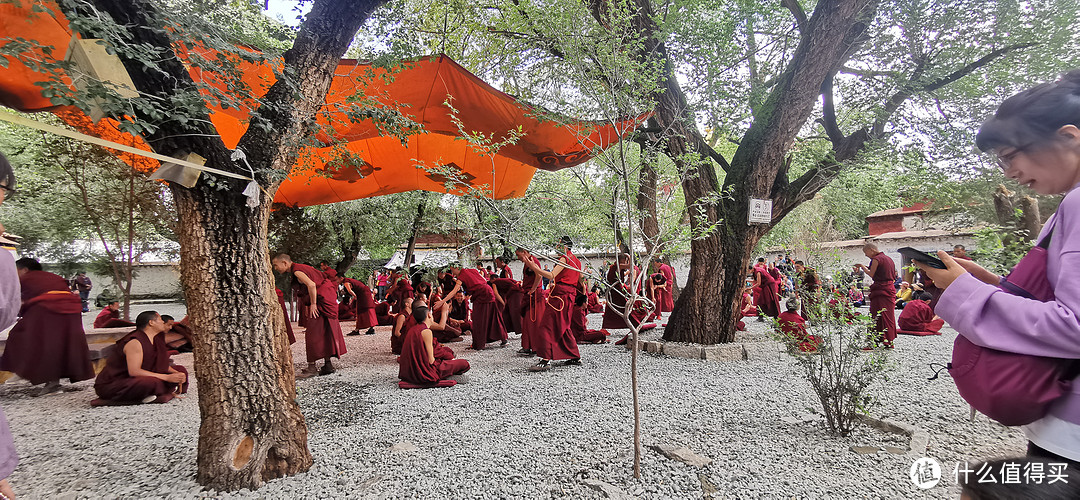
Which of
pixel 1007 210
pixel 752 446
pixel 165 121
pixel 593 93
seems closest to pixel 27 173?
pixel 165 121

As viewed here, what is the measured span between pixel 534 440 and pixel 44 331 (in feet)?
18.1

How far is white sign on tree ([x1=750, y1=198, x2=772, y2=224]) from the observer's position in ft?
18.5

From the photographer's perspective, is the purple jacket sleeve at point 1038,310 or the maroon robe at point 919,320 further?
the maroon robe at point 919,320

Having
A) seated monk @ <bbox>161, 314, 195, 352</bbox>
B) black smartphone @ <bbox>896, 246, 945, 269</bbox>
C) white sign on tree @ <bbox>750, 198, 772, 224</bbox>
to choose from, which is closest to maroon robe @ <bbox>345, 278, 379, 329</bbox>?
seated monk @ <bbox>161, 314, 195, 352</bbox>

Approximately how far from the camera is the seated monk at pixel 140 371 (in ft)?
14.6

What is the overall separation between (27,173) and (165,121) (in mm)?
10924

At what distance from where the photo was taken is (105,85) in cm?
203

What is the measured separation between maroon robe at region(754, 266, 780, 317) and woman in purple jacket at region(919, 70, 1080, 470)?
9.14 metres

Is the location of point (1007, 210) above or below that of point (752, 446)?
above

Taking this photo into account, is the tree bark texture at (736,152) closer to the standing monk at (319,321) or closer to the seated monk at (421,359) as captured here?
the seated monk at (421,359)

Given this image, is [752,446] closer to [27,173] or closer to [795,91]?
[795,91]

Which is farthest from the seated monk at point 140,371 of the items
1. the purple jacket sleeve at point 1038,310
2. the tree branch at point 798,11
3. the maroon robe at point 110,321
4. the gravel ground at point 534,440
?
the tree branch at point 798,11

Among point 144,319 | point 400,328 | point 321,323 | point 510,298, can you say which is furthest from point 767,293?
point 144,319

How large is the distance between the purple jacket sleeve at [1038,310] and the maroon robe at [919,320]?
30.9ft
